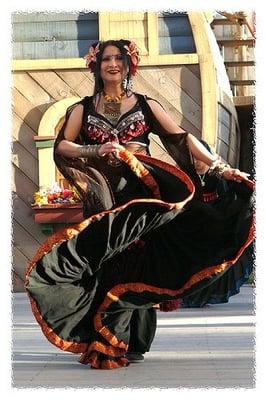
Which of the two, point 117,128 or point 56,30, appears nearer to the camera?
point 117,128

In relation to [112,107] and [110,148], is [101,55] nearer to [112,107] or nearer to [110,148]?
[112,107]

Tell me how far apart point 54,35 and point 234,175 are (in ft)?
20.4

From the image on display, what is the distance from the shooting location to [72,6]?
17.0 feet

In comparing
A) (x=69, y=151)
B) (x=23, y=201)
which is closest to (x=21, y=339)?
(x=69, y=151)

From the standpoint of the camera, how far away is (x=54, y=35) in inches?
474

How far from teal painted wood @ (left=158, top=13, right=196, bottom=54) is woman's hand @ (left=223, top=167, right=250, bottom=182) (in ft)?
19.4

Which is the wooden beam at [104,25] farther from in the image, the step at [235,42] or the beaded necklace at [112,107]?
the beaded necklace at [112,107]

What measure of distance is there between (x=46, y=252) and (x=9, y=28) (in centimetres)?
122

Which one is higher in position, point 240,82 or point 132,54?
point 240,82

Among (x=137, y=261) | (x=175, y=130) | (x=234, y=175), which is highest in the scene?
(x=175, y=130)

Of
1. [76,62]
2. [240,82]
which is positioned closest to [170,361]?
[76,62]

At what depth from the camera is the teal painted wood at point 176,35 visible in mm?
11961

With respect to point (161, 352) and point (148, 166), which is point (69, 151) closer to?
point (148, 166)

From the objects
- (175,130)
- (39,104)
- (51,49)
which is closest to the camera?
(175,130)
